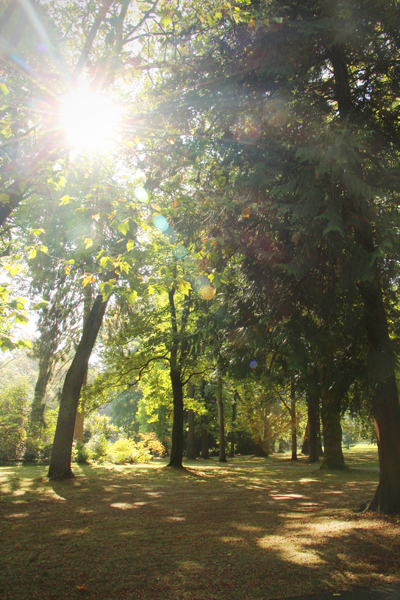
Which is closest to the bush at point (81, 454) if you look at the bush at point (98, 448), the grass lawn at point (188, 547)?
the bush at point (98, 448)

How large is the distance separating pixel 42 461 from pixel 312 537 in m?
16.0

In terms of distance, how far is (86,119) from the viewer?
20.9ft

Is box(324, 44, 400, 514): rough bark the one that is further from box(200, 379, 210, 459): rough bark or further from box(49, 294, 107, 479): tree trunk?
box(200, 379, 210, 459): rough bark

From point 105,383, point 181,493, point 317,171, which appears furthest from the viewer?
point 105,383

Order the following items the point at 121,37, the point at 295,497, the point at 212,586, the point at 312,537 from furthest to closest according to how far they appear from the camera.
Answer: the point at 295,497 < the point at 121,37 < the point at 312,537 < the point at 212,586

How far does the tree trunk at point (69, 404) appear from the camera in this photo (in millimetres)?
11727

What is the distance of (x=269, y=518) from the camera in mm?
6438

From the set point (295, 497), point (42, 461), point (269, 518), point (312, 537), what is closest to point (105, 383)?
point (42, 461)

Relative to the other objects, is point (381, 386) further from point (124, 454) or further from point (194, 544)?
point (124, 454)

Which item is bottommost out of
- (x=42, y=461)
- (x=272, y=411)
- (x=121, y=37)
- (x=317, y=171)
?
(x=42, y=461)

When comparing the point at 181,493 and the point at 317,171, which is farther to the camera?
the point at 181,493

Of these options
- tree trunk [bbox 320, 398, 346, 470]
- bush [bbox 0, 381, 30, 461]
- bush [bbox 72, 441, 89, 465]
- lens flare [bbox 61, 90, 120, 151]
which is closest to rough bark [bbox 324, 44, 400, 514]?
lens flare [bbox 61, 90, 120, 151]

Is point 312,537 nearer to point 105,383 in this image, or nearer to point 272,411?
point 105,383

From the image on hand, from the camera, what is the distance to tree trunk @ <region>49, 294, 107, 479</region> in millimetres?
11727
